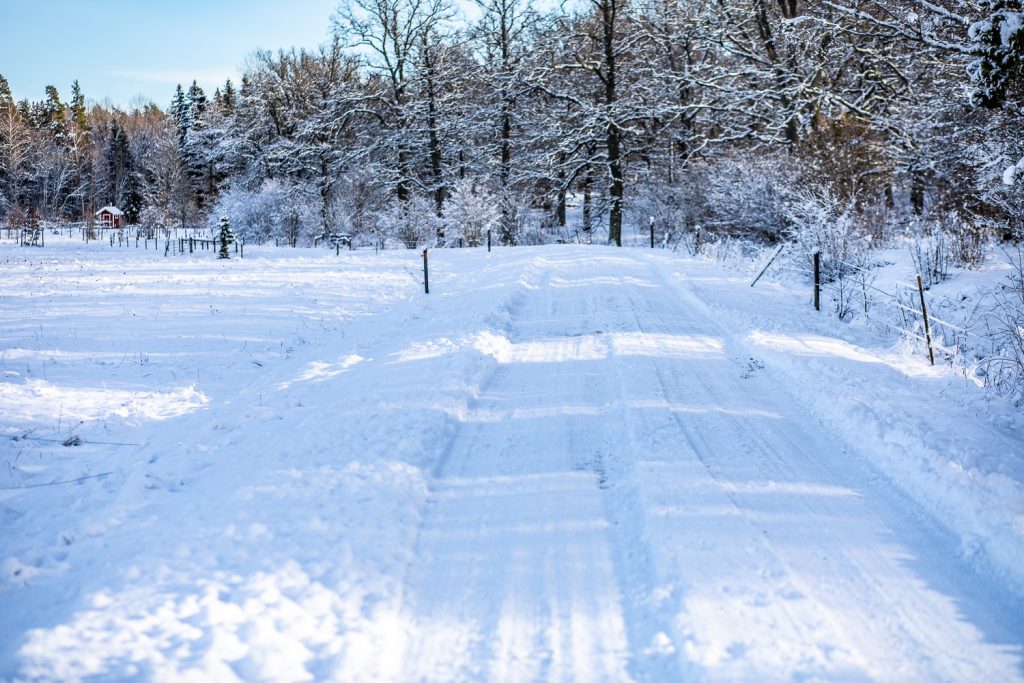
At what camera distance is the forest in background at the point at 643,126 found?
16688mm

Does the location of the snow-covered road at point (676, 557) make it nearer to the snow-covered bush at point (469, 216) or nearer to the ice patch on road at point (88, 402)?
the ice patch on road at point (88, 402)

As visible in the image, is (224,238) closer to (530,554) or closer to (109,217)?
(530,554)

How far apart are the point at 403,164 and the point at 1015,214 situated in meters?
31.6

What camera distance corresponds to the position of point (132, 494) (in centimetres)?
498

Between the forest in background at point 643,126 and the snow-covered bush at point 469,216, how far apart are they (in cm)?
8

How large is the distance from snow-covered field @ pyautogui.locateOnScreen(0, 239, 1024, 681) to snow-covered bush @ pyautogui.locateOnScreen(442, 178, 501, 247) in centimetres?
2200

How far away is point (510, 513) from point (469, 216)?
27.7 m

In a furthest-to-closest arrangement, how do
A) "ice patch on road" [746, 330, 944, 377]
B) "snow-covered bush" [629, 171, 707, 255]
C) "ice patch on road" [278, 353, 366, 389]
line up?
"snow-covered bush" [629, 171, 707, 255], "ice patch on road" [746, 330, 944, 377], "ice patch on road" [278, 353, 366, 389]

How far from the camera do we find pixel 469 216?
103 ft

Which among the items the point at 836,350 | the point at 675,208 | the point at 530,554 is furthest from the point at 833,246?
the point at 675,208

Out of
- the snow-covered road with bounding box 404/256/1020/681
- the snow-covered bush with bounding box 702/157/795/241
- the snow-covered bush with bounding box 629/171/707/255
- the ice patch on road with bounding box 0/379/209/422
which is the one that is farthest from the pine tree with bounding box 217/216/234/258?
the snow-covered road with bounding box 404/256/1020/681

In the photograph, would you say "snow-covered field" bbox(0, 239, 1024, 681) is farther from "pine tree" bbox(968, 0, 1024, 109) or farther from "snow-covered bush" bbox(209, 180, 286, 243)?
"snow-covered bush" bbox(209, 180, 286, 243)

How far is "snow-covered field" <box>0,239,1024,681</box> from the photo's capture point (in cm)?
324

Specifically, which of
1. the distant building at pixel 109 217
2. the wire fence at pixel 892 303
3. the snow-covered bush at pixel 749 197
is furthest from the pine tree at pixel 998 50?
the distant building at pixel 109 217
